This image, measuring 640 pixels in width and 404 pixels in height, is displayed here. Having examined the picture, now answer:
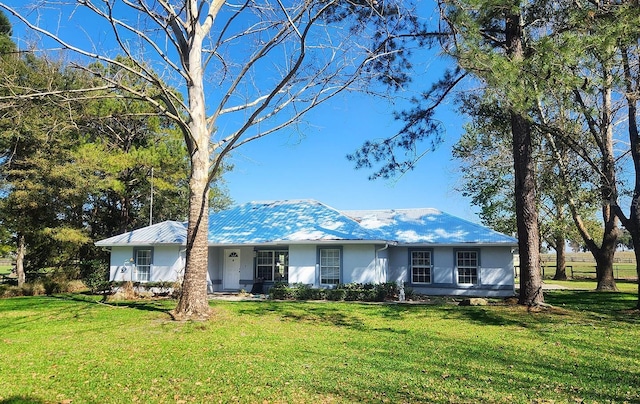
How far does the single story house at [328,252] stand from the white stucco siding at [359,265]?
40 mm

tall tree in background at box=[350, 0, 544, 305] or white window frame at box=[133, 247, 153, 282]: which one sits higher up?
tall tree in background at box=[350, 0, 544, 305]

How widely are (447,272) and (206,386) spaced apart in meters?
15.2

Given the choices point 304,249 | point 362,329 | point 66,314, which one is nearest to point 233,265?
point 304,249

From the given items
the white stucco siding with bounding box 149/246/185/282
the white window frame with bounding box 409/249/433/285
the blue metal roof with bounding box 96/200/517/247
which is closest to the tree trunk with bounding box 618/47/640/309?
the blue metal roof with bounding box 96/200/517/247

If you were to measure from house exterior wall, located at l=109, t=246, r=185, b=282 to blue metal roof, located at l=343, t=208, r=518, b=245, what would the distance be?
8752mm

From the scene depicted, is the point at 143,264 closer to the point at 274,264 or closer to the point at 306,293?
the point at 274,264

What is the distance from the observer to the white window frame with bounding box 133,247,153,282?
798 inches

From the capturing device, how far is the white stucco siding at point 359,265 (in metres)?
17.7

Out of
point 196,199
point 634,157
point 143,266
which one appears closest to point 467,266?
point 634,157

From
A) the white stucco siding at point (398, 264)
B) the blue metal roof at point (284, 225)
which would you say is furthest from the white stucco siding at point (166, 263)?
the white stucco siding at point (398, 264)

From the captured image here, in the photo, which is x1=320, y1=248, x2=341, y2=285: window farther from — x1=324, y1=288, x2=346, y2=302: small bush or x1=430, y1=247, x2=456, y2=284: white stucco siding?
x1=430, y1=247, x2=456, y2=284: white stucco siding

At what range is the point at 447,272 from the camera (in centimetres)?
1917

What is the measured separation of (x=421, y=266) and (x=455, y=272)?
1.44m

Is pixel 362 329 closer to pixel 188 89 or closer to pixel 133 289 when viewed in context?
pixel 188 89
